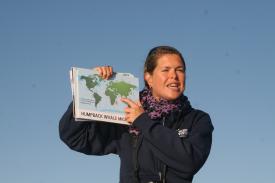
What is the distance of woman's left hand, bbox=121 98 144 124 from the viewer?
22.8 ft

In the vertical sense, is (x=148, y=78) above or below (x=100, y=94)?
above

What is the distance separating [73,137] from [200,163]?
1578mm

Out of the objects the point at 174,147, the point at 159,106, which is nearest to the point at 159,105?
the point at 159,106

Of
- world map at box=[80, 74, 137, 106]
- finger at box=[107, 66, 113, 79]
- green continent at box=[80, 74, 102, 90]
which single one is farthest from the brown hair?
green continent at box=[80, 74, 102, 90]

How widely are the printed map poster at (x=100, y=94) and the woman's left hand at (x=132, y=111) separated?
15 centimetres

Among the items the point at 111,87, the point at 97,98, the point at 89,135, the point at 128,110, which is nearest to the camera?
the point at 128,110

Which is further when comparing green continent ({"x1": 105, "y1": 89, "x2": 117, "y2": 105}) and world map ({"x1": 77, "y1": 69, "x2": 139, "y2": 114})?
green continent ({"x1": 105, "y1": 89, "x2": 117, "y2": 105})

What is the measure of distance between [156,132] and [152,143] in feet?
0.42

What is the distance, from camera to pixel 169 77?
721cm

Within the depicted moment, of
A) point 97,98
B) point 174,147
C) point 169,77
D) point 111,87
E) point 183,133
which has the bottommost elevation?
point 174,147

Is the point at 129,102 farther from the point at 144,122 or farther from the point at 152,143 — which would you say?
the point at 152,143

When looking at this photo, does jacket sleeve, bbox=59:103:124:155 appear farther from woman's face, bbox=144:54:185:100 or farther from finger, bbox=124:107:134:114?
woman's face, bbox=144:54:185:100

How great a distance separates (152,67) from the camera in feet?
A: 24.5

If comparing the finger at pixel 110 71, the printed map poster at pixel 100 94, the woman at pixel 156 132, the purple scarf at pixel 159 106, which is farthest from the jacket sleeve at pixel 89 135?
the finger at pixel 110 71
